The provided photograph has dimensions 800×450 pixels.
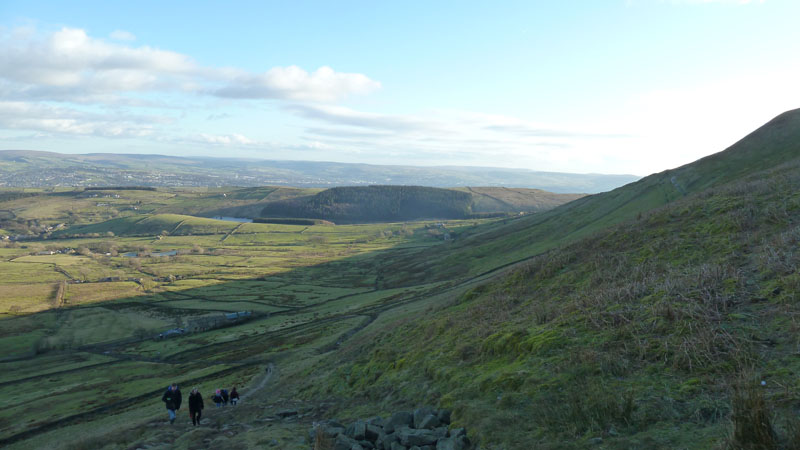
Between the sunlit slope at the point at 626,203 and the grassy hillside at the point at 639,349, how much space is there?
55.1m

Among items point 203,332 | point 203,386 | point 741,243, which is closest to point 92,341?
point 203,332

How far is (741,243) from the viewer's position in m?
21.8

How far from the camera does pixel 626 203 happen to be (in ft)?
339

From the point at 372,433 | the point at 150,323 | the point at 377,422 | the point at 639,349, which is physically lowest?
the point at 150,323

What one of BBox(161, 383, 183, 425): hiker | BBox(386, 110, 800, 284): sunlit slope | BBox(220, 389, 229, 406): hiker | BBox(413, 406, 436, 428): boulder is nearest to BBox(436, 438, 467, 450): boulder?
BBox(413, 406, 436, 428): boulder

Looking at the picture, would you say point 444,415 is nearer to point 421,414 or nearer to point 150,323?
point 421,414

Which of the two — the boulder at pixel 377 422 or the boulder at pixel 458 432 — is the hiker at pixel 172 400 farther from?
the boulder at pixel 458 432

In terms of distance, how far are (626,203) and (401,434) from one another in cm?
10658

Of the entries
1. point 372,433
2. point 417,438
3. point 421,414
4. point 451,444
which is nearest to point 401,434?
point 417,438

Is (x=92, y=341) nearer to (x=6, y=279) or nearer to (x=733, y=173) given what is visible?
(x=6, y=279)

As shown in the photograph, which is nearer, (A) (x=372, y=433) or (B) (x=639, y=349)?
(B) (x=639, y=349)

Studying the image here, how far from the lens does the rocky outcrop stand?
1326 centimetres

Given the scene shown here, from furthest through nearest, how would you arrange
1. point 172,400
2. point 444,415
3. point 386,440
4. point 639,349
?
point 172,400, point 444,415, point 639,349, point 386,440

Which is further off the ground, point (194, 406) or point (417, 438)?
point (417, 438)
